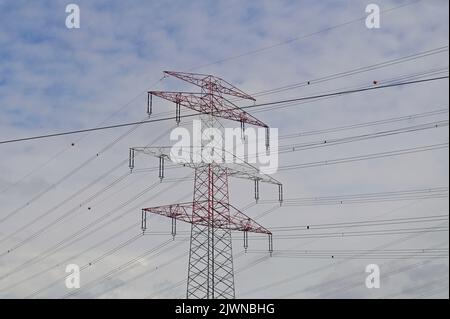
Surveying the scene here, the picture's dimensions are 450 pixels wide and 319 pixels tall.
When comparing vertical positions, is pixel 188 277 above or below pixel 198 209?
below

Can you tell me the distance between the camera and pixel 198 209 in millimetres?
47000

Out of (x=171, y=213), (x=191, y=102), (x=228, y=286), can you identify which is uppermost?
(x=191, y=102)
